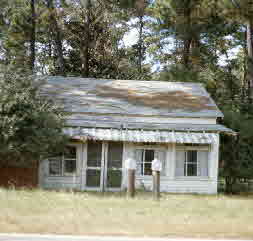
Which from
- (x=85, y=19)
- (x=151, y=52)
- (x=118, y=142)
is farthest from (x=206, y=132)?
(x=85, y=19)

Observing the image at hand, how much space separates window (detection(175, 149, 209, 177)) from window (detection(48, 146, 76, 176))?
4.56 meters

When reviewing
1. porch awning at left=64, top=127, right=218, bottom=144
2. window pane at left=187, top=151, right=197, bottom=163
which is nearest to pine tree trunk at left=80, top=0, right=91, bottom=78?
porch awning at left=64, top=127, right=218, bottom=144

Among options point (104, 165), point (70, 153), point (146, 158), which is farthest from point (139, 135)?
point (70, 153)

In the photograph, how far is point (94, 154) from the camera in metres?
17.4

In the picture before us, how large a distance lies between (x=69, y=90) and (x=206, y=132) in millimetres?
7731

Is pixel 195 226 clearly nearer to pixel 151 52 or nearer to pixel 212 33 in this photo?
pixel 212 33

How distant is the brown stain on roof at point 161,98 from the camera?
19.1 m

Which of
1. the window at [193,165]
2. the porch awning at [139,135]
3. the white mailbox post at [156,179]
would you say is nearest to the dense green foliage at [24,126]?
the porch awning at [139,135]

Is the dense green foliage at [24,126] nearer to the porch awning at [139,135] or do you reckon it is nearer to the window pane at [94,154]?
the porch awning at [139,135]

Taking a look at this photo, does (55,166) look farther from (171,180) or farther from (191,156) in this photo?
(191,156)

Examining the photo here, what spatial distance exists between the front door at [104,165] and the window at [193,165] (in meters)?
2.58

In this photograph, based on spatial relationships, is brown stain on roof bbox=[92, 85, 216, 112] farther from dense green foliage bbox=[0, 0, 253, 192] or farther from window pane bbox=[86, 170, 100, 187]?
dense green foliage bbox=[0, 0, 253, 192]

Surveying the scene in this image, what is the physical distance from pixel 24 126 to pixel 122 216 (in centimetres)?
639

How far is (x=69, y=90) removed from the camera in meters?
20.8
